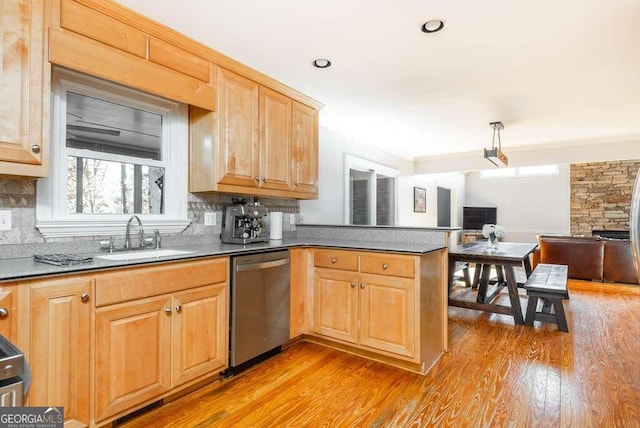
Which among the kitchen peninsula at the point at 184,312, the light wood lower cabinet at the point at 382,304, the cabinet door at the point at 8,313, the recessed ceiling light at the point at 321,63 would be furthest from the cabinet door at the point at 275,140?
the cabinet door at the point at 8,313

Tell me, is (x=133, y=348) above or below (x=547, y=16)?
below

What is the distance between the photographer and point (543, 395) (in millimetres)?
2098

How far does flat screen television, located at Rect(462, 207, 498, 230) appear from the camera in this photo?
31.6 feet

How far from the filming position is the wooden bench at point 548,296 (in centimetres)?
318

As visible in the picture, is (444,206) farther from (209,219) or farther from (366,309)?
(209,219)

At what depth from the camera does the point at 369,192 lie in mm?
5367

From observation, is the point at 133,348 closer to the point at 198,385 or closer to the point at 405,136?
the point at 198,385

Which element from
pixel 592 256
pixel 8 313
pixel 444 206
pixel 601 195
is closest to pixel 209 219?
pixel 8 313

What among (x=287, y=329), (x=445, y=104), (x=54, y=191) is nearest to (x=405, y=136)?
(x=445, y=104)

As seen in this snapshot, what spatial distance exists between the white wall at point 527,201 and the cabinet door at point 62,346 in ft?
33.0

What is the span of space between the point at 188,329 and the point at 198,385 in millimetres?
405

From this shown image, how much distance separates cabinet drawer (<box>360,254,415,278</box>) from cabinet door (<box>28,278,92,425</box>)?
1717 mm

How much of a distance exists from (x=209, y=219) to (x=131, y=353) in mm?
1275
